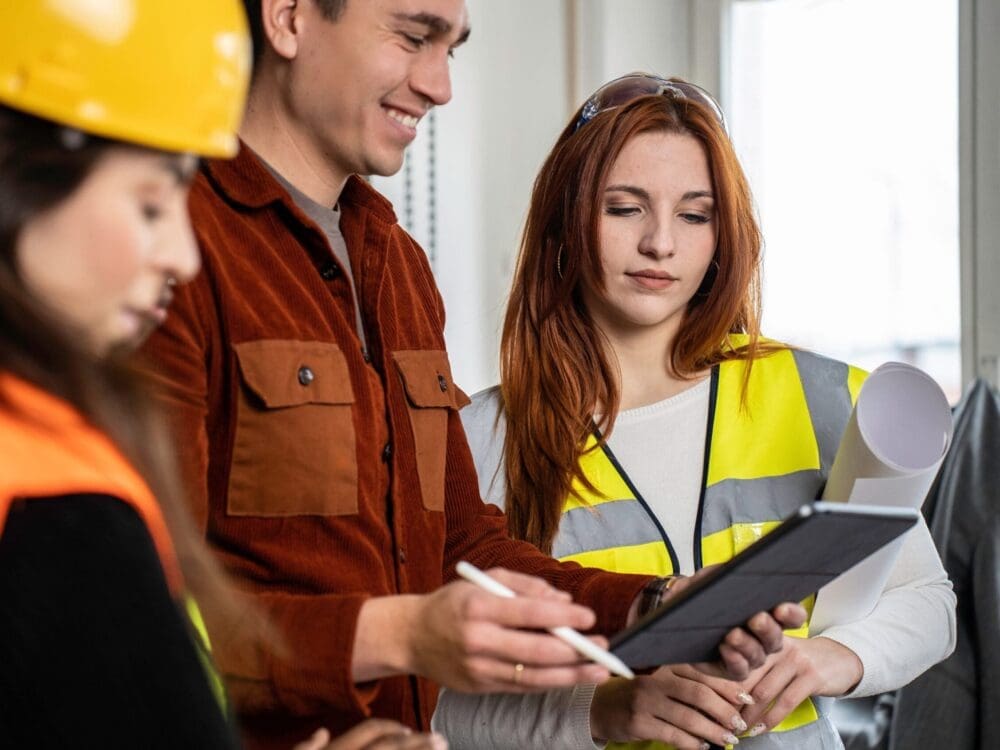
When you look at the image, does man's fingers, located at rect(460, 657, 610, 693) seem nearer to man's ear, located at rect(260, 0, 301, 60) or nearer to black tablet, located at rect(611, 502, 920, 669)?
black tablet, located at rect(611, 502, 920, 669)

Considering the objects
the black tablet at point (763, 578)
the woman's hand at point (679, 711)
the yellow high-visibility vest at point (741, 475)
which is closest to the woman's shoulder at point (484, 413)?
the yellow high-visibility vest at point (741, 475)

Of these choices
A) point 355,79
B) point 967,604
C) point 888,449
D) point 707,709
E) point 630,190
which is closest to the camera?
point 355,79

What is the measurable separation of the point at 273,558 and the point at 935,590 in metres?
1.05

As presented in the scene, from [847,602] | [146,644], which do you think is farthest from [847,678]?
[146,644]

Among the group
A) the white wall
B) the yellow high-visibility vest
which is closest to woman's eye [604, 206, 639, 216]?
the yellow high-visibility vest

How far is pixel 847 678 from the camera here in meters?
1.83

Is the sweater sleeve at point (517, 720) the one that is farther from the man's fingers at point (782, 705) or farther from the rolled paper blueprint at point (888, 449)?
the rolled paper blueprint at point (888, 449)

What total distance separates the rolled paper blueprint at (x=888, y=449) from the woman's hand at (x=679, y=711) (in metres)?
0.28

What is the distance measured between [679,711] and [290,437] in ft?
2.06

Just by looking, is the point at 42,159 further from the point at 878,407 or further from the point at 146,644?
the point at 878,407

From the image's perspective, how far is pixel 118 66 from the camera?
76 centimetres

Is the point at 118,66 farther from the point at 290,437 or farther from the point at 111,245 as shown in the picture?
the point at 290,437

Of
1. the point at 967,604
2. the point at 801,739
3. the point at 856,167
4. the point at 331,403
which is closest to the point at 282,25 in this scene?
the point at 331,403

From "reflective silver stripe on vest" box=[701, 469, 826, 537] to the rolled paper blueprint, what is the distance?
71 millimetres
